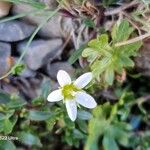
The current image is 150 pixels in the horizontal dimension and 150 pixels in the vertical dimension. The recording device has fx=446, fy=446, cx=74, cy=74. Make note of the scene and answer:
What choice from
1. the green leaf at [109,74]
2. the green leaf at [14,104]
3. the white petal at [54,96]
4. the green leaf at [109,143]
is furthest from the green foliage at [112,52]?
the green leaf at [109,143]

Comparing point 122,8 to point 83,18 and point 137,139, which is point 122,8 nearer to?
point 83,18

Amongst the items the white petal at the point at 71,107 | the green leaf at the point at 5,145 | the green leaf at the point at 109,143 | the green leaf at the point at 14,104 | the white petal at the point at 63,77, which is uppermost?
the white petal at the point at 63,77

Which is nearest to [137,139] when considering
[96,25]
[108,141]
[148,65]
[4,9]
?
[108,141]

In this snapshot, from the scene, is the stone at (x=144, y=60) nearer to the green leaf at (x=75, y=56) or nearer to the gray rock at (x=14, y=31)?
the green leaf at (x=75, y=56)

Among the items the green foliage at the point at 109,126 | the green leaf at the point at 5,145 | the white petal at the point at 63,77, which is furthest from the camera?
the green foliage at the point at 109,126

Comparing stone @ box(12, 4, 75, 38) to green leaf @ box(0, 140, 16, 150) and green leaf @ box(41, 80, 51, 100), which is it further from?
green leaf @ box(0, 140, 16, 150)

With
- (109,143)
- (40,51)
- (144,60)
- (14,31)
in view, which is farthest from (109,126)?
(14,31)

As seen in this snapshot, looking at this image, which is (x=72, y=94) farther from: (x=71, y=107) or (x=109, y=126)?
(x=109, y=126)

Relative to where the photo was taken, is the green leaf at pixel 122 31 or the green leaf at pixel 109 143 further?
the green leaf at pixel 109 143
